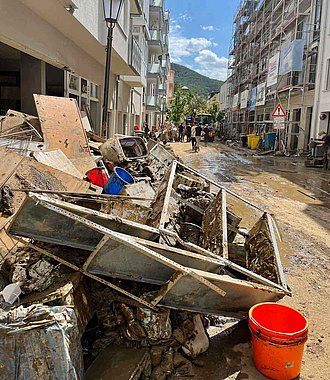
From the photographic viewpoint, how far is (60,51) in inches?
356

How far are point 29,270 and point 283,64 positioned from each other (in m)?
22.9

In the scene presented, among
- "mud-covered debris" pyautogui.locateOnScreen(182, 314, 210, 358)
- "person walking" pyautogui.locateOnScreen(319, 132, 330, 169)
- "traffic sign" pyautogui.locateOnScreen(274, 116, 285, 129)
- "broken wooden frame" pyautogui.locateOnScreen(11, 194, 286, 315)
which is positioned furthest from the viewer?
"traffic sign" pyautogui.locateOnScreen(274, 116, 285, 129)

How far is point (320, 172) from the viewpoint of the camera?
15789mm

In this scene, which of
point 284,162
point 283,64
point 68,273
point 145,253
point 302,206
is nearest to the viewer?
point 145,253

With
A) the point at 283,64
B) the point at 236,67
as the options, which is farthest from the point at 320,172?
the point at 236,67

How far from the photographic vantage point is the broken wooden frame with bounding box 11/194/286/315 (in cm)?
296

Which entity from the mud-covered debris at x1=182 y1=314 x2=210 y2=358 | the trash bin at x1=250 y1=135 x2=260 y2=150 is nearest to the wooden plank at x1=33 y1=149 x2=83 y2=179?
the mud-covered debris at x1=182 y1=314 x2=210 y2=358

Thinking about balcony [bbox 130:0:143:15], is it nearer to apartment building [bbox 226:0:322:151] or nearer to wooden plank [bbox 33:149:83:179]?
apartment building [bbox 226:0:322:151]

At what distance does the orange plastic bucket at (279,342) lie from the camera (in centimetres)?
300

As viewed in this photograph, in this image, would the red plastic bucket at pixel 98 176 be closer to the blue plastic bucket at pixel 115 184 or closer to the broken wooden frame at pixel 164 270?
the blue plastic bucket at pixel 115 184

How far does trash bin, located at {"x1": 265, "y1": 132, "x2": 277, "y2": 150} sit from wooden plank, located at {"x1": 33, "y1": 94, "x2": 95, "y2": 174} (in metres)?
18.9

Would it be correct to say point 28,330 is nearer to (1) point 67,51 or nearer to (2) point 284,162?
(1) point 67,51

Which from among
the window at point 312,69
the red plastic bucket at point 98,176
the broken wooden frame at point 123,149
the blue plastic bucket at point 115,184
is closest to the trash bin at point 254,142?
the window at point 312,69

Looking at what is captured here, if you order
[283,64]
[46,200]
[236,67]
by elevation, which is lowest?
[46,200]
